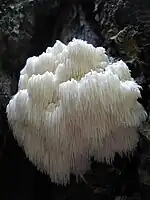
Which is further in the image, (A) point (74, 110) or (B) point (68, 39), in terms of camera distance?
(B) point (68, 39)

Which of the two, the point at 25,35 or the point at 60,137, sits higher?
the point at 25,35

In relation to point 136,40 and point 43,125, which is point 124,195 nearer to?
point 43,125

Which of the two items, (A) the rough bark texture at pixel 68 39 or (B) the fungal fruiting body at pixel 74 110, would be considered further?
(A) the rough bark texture at pixel 68 39

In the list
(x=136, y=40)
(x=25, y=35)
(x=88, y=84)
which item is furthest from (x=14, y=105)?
(x=136, y=40)

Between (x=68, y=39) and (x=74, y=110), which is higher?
(x=68, y=39)
